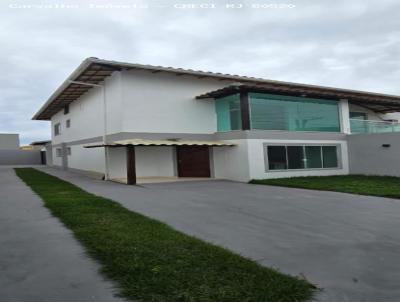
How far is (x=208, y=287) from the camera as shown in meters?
3.53

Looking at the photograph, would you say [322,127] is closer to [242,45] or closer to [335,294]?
[242,45]

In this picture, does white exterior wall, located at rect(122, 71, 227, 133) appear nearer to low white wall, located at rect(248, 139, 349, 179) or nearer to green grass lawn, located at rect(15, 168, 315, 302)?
low white wall, located at rect(248, 139, 349, 179)

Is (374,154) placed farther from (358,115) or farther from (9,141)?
(9,141)

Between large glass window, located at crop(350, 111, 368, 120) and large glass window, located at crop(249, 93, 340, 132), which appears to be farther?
large glass window, located at crop(350, 111, 368, 120)

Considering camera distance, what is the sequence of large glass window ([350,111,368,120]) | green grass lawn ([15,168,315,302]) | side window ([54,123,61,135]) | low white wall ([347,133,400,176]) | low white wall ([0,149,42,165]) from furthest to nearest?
1. low white wall ([0,149,42,165])
2. side window ([54,123,61,135])
3. large glass window ([350,111,368,120])
4. low white wall ([347,133,400,176])
5. green grass lawn ([15,168,315,302])

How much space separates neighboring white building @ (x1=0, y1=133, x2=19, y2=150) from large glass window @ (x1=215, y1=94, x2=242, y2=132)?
1928 inches

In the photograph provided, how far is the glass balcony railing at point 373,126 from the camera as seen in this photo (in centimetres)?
1851

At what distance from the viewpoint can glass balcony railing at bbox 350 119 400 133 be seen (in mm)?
18511

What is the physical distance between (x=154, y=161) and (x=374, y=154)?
40.8ft

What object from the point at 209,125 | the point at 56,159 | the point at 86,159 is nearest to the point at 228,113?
the point at 209,125

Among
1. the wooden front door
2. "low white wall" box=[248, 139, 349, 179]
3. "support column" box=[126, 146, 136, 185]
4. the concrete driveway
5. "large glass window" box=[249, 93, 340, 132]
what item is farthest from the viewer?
the wooden front door

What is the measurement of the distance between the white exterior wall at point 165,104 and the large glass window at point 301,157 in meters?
4.08

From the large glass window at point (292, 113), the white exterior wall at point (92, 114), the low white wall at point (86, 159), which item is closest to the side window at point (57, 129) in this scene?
the white exterior wall at point (92, 114)

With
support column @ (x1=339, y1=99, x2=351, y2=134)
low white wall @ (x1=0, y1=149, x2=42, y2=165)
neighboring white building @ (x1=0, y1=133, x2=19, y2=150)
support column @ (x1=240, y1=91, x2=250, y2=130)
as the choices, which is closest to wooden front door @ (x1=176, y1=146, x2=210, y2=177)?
support column @ (x1=240, y1=91, x2=250, y2=130)
